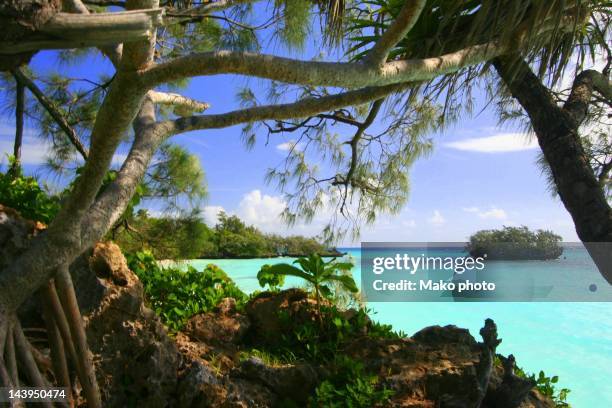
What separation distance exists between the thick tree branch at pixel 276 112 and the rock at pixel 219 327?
3.48ft

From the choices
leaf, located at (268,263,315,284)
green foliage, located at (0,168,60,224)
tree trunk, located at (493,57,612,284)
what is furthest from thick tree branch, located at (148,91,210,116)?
tree trunk, located at (493,57,612,284)

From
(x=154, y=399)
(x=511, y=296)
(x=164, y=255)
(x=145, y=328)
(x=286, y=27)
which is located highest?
(x=286, y=27)

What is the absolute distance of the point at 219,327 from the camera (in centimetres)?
246

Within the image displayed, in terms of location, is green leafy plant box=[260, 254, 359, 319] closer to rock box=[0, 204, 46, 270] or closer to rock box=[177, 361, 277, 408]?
rock box=[177, 361, 277, 408]

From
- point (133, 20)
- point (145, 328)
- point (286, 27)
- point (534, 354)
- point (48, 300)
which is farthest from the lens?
point (534, 354)

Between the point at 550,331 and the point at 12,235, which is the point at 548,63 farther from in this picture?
the point at 550,331

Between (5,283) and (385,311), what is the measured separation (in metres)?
7.83

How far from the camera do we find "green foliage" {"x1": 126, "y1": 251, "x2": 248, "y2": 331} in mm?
2693

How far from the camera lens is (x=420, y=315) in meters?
8.66

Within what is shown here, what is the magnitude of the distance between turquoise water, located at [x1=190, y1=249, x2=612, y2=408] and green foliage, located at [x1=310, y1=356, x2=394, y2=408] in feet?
11.1

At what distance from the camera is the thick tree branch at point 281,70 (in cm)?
136

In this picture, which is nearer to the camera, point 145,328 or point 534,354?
point 145,328

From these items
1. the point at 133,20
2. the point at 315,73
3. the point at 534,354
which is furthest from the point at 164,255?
the point at 534,354

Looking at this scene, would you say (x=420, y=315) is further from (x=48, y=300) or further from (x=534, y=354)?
(x=48, y=300)
